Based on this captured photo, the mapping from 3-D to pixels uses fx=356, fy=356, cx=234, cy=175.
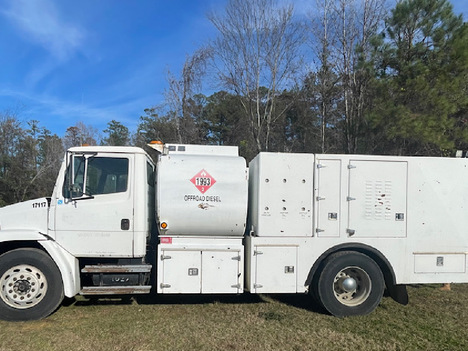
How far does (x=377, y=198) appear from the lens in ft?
17.7

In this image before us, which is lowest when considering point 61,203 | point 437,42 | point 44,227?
point 44,227

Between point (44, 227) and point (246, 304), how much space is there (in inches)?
128

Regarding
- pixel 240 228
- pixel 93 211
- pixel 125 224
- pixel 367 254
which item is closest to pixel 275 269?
pixel 240 228

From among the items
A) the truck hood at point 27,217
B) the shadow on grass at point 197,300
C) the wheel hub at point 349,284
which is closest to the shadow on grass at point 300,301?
the shadow on grass at point 197,300

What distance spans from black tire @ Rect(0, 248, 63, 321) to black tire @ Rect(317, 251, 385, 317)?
3.77m

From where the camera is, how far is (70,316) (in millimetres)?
5109

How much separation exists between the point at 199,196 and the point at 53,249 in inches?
84.8

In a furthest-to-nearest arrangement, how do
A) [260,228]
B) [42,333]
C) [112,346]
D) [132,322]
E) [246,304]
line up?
Result: [246,304]
[260,228]
[132,322]
[42,333]
[112,346]

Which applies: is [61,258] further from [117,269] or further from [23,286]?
[117,269]

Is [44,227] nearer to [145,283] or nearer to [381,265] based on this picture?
[145,283]

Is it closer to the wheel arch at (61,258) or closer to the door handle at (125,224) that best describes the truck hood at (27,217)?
the wheel arch at (61,258)

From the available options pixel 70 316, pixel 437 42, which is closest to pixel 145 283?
pixel 70 316

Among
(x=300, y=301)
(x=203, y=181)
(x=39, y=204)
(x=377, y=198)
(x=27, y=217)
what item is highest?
(x=203, y=181)

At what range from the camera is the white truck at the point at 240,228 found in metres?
5.05
